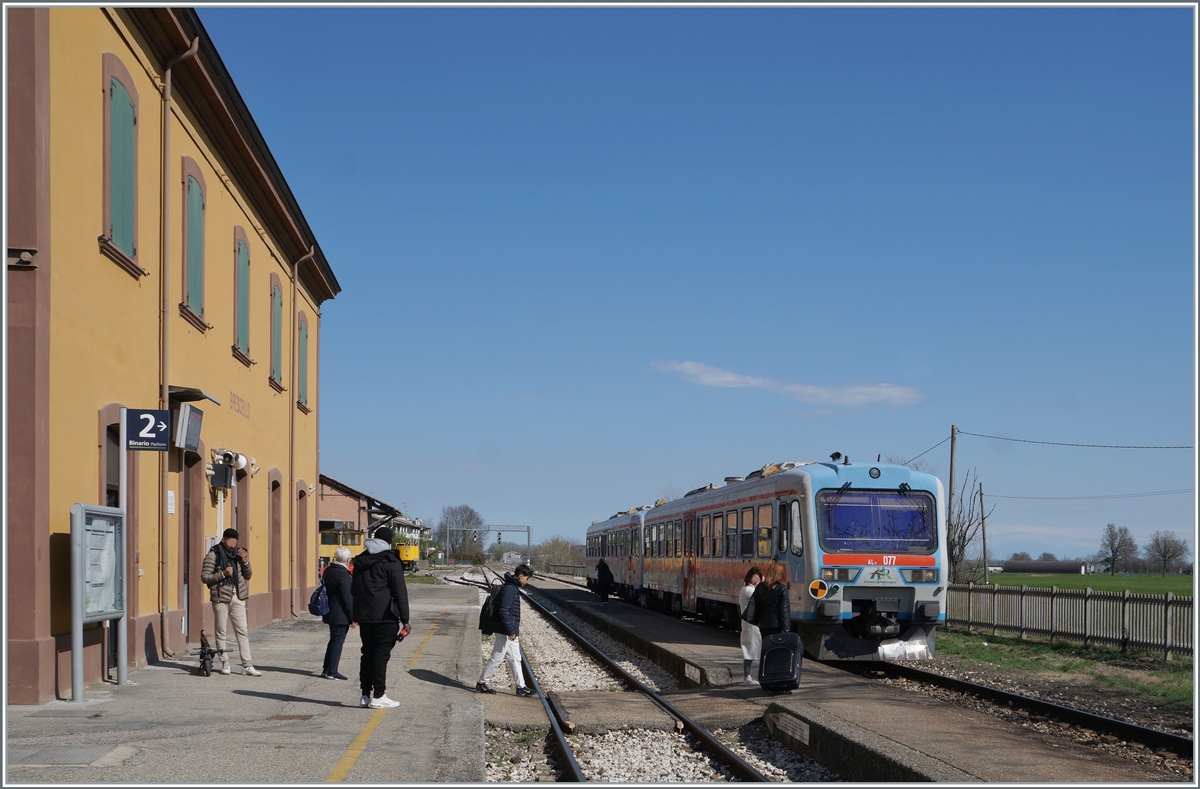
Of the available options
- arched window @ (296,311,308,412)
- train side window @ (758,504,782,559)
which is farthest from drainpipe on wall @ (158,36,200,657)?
arched window @ (296,311,308,412)

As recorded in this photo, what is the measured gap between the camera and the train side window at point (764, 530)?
18.3 m

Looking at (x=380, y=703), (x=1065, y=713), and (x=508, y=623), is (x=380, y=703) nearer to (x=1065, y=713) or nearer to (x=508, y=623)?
(x=508, y=623)

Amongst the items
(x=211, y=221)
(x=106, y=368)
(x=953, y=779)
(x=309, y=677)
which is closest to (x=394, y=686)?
(x=309, y=677)

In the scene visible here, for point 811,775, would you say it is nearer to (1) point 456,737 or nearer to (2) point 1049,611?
(1) point 456,737

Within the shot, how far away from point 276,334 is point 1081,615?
15764 millimetres

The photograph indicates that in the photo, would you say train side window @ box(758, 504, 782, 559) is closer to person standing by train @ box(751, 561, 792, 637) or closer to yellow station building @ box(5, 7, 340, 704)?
person standing by train @ box(751, 561, 792, 637)

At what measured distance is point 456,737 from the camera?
9602mm

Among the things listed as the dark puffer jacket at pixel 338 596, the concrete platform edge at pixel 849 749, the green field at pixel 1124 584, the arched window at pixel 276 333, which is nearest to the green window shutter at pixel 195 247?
the dark puffer jacket at pixel 338 596

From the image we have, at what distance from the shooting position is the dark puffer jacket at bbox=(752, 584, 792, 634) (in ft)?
44.3

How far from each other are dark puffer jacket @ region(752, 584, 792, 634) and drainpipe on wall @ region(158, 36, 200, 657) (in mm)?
7314

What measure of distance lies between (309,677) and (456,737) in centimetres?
455

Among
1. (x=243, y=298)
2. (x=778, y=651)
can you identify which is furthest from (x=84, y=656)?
(x=243, y=298)

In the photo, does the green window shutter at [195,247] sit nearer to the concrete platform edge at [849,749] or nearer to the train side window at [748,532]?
the train side window at [748,532]

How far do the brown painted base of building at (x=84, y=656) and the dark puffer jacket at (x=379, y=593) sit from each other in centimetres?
265
